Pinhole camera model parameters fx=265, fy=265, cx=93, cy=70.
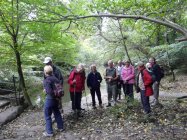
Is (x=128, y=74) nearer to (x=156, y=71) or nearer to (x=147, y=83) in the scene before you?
(x=156, y=71)

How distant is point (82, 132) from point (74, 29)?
5.17 m

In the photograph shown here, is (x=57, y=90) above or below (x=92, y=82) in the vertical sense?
below

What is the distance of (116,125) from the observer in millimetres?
7301

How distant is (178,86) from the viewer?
15.1 metres

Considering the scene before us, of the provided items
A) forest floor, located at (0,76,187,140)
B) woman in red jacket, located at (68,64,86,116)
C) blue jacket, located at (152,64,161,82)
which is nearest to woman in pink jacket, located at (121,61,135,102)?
blue jacket, located at (152,64,161,82)

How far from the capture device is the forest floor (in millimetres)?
6312

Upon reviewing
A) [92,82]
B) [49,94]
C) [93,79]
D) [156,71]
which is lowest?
[49,94]

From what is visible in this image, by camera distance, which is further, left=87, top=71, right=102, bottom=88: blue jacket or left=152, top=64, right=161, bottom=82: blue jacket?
left=87, top=71, right=102, bottom=88: blue jacket

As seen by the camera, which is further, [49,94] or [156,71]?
[156,71]

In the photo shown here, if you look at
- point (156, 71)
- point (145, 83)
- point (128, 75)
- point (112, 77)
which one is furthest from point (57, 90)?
point (156, 71)

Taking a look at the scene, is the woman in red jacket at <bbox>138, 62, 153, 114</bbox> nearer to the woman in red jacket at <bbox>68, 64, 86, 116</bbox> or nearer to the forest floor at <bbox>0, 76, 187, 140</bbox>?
the forest floor at <bbox>0, 76, 187, 140</bbox>

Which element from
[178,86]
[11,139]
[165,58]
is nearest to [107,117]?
[11,139]

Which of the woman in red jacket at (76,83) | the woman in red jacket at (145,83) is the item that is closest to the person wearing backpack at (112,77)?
the woman in red jacket at (76,83)

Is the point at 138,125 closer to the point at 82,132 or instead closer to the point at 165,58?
the point at 82,132
